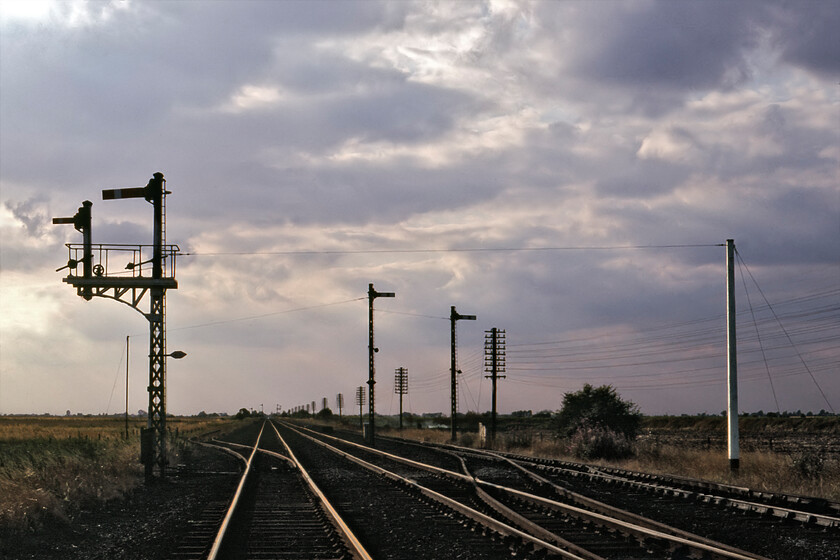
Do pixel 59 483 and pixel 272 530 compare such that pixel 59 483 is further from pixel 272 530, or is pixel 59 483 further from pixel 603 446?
pixel 603 446

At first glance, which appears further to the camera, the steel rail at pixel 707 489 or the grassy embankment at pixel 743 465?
the grassy embankment at pixel 743 465

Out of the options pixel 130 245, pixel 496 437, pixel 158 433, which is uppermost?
pixel 130 245

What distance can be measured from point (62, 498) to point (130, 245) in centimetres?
999

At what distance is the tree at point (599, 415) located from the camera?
37009mm

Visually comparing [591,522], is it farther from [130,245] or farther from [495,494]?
[130,245]

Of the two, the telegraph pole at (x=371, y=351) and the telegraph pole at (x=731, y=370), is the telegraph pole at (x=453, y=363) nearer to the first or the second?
the telegraph pole at (x=371, y=351)

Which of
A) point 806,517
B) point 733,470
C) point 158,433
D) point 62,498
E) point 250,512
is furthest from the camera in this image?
point 158,433

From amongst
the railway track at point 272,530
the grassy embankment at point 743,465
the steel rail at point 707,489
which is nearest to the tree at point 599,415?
the grassy embankment at point 743,465

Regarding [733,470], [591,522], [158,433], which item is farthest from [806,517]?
[158,433]

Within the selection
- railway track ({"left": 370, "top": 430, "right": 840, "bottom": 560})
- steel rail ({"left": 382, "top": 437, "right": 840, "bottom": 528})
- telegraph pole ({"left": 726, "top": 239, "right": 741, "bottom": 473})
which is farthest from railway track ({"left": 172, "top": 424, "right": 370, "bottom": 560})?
telegraph pole ({"left": 726, "top": 239, "right": 741, "bottom": 473})

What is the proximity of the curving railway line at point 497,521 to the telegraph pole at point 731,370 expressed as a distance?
318cm

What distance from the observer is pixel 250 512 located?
1614 cm

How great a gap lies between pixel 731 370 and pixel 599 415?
1433 centimetres

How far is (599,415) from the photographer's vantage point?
37.2 meters
